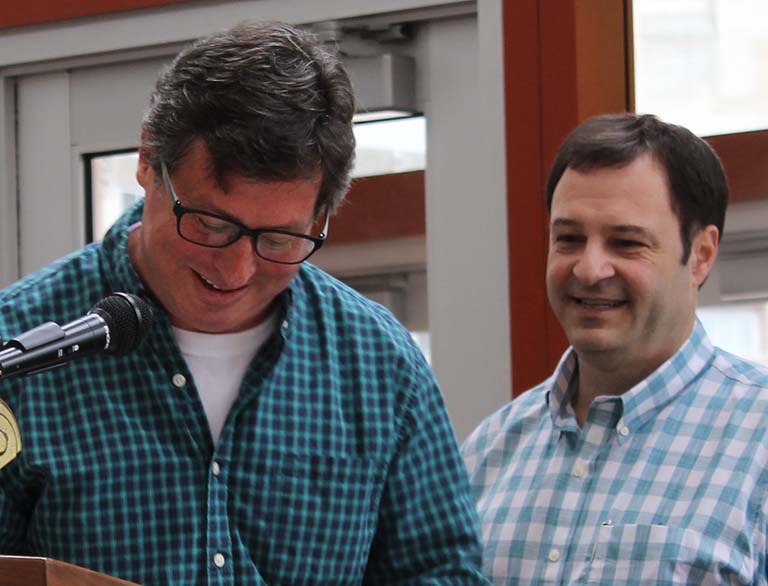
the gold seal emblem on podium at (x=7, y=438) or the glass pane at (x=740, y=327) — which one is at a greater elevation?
the glass pane at (x=740, y=327)

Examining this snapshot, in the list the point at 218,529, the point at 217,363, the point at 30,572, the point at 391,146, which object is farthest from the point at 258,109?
the point at 391,146

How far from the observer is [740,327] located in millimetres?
2730

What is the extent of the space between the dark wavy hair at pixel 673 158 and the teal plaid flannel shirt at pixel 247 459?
0.57 m

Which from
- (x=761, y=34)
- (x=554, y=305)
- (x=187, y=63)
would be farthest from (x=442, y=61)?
(x=187, y=63)

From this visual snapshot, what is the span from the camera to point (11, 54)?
3373 mm

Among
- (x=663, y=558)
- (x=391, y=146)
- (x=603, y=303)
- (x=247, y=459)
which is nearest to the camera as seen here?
(x=247, y=459)

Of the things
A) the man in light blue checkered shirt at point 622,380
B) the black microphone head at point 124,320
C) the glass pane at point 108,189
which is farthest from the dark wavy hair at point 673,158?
the glass pane at point 108,189

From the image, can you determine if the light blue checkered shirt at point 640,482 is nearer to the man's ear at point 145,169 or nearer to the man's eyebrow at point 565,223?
the man's eyebrow at point 565,223

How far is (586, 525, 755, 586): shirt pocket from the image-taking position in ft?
6.34

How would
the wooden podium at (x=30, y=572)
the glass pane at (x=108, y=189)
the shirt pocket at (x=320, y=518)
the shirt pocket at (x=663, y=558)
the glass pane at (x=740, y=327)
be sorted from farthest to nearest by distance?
the glass pane at (x=108, y=189) < the glass pane at (x=740, y=327) < the shirt pocket at (x=663, y=558) < the shirt pocket at (x=320, y=518) < the wooden podium at (x=30, y=572)

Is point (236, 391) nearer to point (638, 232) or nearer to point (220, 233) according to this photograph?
point (220, 233)

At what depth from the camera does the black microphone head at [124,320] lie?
1290 mm

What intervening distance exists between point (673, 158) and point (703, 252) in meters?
0.15

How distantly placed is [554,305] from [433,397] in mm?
499
